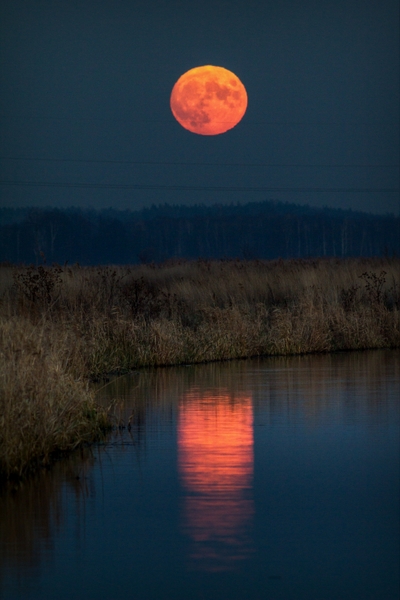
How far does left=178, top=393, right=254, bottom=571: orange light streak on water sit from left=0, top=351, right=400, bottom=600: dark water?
0.02 m

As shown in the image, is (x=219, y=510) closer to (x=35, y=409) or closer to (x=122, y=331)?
(x=35, y=409)

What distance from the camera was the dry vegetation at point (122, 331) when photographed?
11.5 metres

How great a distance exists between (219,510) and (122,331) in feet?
45.1

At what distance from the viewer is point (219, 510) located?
353 inches

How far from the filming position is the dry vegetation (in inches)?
453

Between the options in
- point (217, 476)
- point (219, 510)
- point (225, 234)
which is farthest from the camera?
point (225, 234)

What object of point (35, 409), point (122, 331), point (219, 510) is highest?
point (122, 331)

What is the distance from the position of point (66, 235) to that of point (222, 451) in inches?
5744

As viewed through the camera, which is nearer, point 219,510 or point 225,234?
point 219,510

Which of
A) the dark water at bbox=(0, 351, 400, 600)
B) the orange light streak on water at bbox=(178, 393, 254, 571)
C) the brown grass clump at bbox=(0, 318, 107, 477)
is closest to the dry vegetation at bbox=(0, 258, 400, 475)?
the brown grass clump at bbox=(0, 318, 107, 477)

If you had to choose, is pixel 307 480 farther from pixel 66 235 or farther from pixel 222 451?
pixel 66 235


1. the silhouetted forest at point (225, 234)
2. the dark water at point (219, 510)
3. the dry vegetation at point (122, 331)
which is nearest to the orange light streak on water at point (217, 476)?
the dark water at point (219, 510)

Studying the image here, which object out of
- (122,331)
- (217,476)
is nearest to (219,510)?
(217,476)

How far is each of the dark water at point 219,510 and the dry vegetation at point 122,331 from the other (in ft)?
1.68
